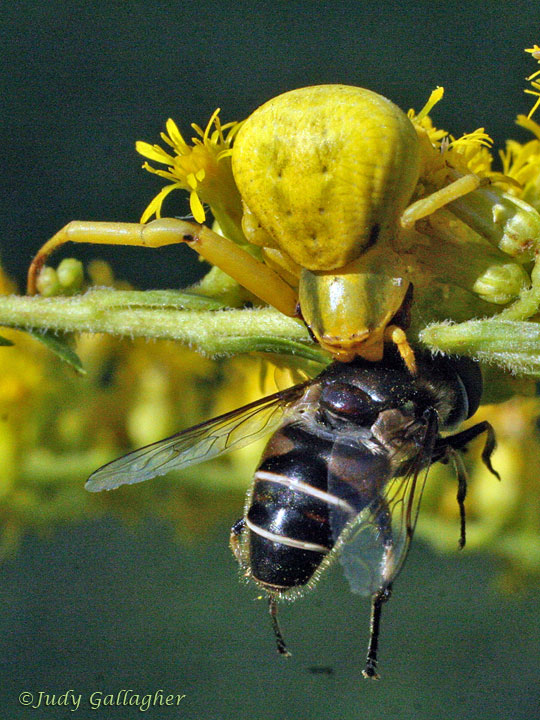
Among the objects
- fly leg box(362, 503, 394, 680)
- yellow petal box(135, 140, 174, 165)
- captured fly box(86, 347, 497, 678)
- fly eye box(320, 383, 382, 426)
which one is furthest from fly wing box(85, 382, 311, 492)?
yellow petal box(135, 140, 174, 165)

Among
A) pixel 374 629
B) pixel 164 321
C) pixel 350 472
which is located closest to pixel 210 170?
pixel 164 321

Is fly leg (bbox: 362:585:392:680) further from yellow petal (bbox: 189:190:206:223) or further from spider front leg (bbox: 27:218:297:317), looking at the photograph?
yellow petal (bbox: 189:190:206:223)

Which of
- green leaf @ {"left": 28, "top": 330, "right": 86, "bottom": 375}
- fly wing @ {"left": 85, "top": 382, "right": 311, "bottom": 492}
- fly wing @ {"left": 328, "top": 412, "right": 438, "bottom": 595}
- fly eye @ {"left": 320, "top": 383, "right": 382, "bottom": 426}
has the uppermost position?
fly eye @ {"left": 320, "top": 383, "right": 382, "bottom": 426}

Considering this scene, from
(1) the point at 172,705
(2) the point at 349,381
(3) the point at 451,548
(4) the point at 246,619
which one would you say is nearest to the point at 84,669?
(1) the point at 172,705

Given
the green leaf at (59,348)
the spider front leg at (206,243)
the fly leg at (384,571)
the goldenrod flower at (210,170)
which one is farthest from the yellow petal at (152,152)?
the fly leg at (384,571)

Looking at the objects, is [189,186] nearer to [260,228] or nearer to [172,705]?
[260,228]

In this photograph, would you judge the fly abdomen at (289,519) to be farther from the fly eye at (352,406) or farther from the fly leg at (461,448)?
the fly leg at (461,448)
